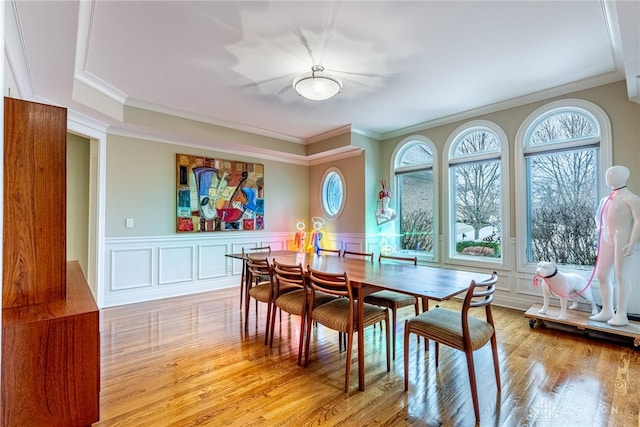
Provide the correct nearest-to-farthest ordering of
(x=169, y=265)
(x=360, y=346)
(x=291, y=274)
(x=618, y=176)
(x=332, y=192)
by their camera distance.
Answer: (x=360, y=346)
(x=291, y=274)
(x=618, y=176)
(x=169, y=265)
(x=332, y=192)

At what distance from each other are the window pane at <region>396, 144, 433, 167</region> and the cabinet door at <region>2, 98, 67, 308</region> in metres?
4.52

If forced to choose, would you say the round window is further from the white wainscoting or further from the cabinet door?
the cabinet door

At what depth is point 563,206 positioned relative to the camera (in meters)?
3.71

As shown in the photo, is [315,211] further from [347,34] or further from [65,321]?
[65,321]

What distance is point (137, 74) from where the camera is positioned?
319 cm

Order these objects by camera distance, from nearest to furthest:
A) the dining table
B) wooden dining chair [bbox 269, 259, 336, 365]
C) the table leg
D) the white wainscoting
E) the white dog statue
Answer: the dining table
the table leg
wooden dining chair [bbox 269, 259, 336, 365]
the white dog statue
the white wainscoting

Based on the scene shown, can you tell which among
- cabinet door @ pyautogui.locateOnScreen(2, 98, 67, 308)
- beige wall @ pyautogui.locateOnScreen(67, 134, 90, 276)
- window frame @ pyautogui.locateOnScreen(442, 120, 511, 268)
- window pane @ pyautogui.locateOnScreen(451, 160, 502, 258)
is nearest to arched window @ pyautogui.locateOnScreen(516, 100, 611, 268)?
window frame @ pyautogui.locateOnScreen(442, 120, 511, 268)

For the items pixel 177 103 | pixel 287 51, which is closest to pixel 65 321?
pixel 287 51

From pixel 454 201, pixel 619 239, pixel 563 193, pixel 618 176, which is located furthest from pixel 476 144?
pixel 619 239

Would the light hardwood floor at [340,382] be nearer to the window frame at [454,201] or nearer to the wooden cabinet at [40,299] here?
the wooden cabinet at [40,299]

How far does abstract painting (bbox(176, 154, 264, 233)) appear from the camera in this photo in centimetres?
475

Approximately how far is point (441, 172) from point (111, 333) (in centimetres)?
463

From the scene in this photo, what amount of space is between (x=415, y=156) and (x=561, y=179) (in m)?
2.02

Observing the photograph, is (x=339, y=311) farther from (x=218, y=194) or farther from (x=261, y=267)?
(x=218, y=194)
